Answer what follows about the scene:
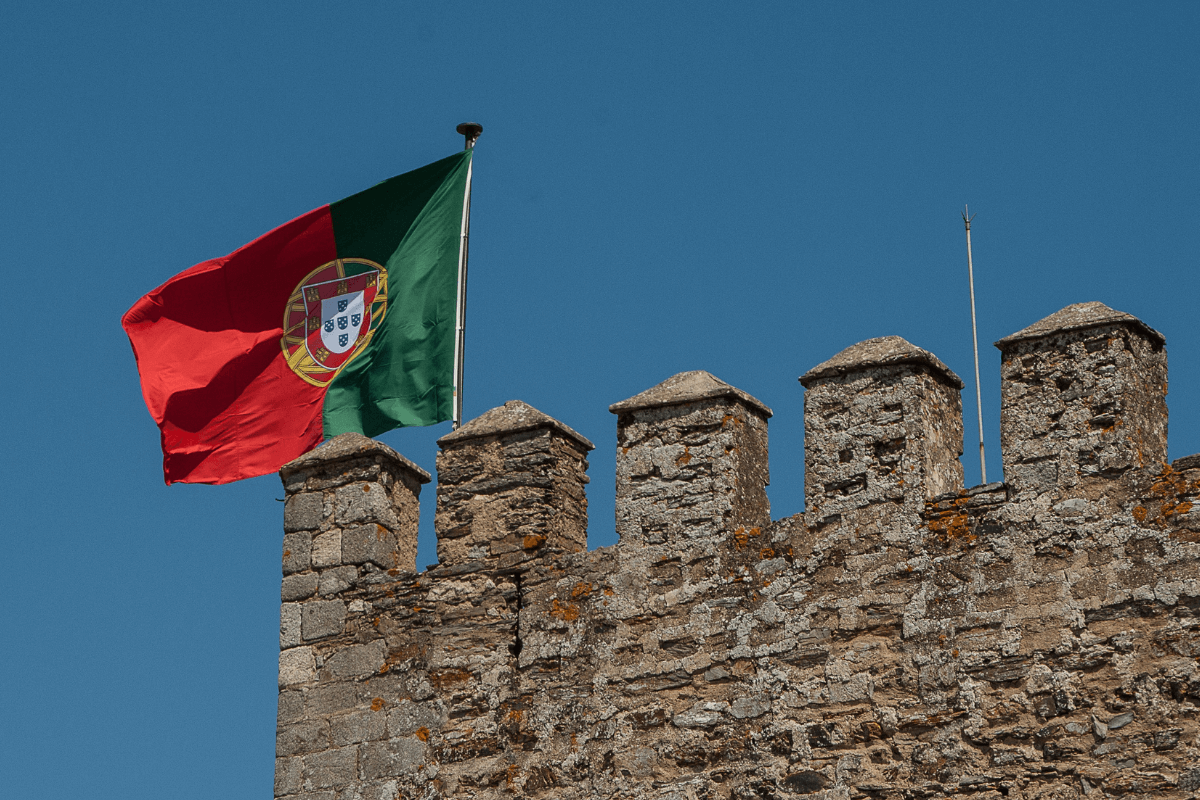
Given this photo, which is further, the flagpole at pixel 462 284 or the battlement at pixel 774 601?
the flagpole at pixel 462 284

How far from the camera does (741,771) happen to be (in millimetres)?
9562

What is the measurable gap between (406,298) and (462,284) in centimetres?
37

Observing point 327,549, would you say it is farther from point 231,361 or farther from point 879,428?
point 879,428

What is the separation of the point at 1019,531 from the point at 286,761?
379 cm

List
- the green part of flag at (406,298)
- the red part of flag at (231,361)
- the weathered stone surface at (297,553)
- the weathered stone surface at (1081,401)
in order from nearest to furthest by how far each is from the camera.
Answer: the weathered stone surface at (1081,401)
the weathered stone surface at (297,553)
the green part of flag at (406,298)
the red part of flag at (231,361)

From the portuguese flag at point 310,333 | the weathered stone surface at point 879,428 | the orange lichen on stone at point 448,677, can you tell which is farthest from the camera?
the portuguese flag at point 310,333

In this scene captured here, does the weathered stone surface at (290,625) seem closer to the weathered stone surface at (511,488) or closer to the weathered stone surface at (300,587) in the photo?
the weathered stone surface at (300,587)

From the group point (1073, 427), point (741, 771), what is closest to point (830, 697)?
point (741, 771)

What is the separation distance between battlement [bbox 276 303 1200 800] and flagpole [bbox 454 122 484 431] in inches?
28.5

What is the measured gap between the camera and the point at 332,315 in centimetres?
1264

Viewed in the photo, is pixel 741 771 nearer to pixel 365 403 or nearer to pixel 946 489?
pixel 946 489

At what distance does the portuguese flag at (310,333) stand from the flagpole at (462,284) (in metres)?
0.03

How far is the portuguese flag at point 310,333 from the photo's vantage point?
40.3ft

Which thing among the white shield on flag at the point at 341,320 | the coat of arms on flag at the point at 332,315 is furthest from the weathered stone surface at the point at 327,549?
the white shield on flag at the point at 341,320
